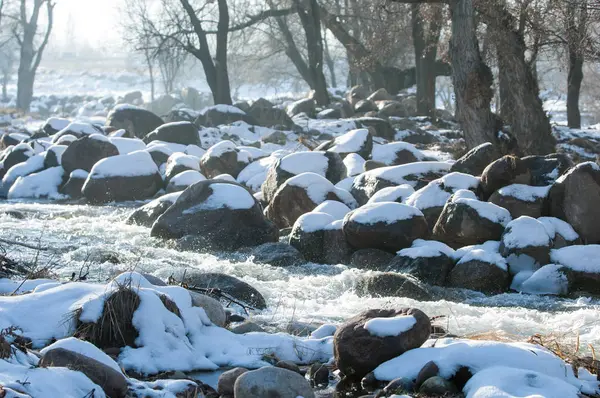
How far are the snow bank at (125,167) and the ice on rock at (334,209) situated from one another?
545 centimetres

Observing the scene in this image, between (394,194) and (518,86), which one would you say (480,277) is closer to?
(394,194)

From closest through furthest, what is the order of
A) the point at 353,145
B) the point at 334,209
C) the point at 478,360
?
the point at 478,360
the point at 334,209
the point at 353,145

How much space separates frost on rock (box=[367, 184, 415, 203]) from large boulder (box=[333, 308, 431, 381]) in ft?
19.2

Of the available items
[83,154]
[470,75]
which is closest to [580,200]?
[470,75]

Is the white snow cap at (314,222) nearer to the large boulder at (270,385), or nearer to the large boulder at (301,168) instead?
the large boulder at (301,168)

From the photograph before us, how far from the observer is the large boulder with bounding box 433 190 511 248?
395 inches

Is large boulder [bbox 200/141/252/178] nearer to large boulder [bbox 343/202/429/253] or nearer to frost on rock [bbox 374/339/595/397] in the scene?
large boulder [bbox 343/202/429/253]

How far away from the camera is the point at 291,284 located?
29.1 feet

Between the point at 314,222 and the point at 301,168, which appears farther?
the point at 301,168

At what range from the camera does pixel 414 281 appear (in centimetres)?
852

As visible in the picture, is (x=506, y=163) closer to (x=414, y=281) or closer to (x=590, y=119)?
(x=414, y=281)

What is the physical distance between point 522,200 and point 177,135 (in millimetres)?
11794

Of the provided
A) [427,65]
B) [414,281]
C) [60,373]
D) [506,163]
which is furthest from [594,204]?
[427,65]

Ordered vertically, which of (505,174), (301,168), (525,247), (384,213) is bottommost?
(525,247)
